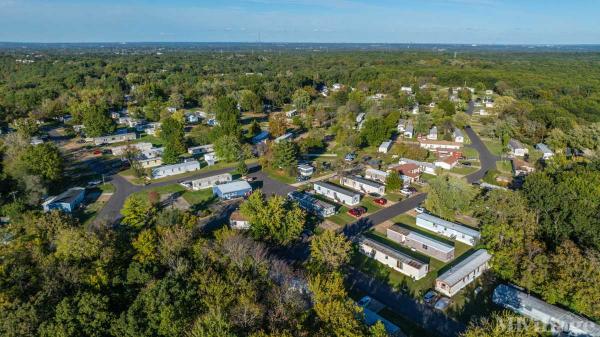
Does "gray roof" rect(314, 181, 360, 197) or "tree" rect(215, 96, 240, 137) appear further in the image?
"tree" rect(215, 96, 240, 137)

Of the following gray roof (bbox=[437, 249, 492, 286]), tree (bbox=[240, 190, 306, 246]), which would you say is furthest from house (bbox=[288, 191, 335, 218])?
gray roof (bbox=[437, 249, 492, 286])

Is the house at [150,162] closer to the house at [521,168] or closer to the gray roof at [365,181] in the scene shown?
the gray roof at [365,181]

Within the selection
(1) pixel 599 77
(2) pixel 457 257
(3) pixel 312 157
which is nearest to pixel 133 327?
(2) pixel 457 257

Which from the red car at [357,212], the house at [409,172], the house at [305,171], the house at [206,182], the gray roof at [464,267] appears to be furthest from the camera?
the house at [305,171]

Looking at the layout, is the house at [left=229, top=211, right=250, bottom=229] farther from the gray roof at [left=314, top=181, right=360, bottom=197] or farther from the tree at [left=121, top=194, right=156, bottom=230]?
the gray roof at [left=314, top=181, right=360, bottom=197]

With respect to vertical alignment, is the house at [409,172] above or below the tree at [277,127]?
below

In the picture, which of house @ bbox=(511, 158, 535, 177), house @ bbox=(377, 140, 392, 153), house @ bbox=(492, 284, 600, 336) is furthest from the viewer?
house @ bbox=(377, 140, 392, 153)

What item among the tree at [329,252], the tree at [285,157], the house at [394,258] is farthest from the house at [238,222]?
the tree at [285,157]
